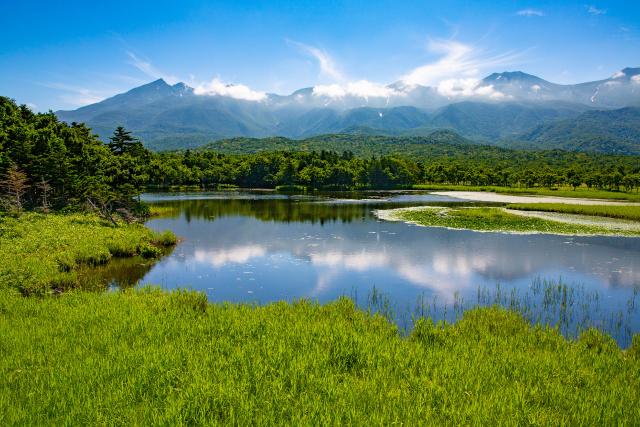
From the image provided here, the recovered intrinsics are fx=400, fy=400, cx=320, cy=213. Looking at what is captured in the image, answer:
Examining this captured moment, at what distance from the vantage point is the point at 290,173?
510 ft

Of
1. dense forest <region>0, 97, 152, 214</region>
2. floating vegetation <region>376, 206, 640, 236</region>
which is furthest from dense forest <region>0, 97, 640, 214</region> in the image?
floating vegetation <region>376, 206, 640, 236</region>

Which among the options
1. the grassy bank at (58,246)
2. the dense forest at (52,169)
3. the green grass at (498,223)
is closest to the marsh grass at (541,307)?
the grassy bank at (58,246)

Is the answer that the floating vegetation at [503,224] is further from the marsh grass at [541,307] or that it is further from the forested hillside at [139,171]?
the forested hillside at [139,171]

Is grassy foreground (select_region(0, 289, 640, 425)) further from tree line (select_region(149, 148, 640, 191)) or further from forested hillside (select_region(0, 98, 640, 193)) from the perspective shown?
tree line (select_region(149, 148, 640, 191))

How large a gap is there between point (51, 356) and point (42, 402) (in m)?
2.84

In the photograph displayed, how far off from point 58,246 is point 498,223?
5020cm

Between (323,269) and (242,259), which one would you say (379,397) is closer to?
(323,269)

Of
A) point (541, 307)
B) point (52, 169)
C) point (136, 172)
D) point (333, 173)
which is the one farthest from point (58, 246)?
point (333, 173)

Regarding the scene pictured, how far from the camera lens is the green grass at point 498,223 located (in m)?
48.1

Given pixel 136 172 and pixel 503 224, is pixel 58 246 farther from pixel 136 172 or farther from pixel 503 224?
pixel 503 224

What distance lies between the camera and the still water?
2275 centimetres

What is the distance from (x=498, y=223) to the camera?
5438 centimetres

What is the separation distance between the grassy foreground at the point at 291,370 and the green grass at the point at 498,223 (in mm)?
37138

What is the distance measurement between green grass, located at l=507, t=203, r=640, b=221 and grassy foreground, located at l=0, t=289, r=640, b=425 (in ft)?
194
